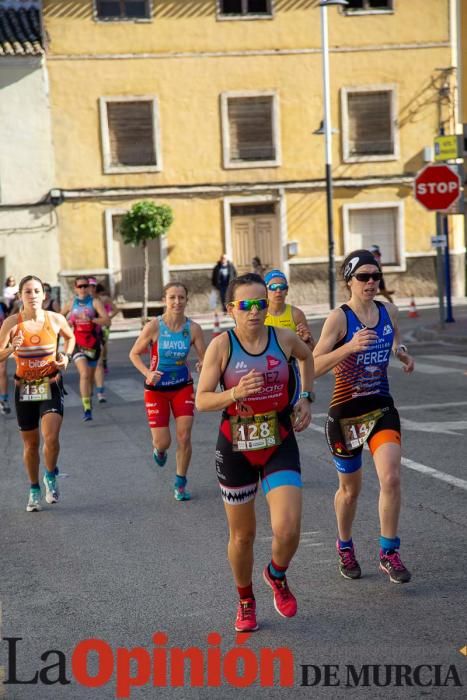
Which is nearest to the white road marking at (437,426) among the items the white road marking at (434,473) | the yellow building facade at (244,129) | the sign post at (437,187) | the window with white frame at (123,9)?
the white road marking at (434,473)

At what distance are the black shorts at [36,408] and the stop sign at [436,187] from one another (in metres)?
14.0

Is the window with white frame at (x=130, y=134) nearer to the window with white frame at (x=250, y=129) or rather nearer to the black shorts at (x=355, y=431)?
the window with white frame at (x=250, y=129)

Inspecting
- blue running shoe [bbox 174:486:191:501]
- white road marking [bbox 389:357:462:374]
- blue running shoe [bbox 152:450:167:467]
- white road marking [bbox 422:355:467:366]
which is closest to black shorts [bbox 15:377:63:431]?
blue running shoe [bbox 152:450:167:467]

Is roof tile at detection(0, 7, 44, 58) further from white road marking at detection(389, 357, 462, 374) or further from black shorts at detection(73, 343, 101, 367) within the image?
black shorts at detection(73, 343, 101, 367)

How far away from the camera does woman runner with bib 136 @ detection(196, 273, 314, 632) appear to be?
5.66 metres

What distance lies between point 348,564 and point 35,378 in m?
3.56

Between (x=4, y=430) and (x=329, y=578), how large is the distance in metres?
8.50

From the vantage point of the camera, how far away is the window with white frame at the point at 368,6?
114 feet

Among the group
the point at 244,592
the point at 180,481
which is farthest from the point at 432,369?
the point at 244,592

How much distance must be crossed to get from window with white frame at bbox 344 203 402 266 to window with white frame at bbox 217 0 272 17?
6.75m

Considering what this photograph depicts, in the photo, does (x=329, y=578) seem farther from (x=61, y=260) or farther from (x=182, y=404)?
(x=61, y=260)

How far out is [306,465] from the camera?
1030 centimetres

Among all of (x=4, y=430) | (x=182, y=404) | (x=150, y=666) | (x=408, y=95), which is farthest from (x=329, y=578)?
(x=408, y=95)

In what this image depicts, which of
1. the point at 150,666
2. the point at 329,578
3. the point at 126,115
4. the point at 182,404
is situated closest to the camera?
the point at 150,666
